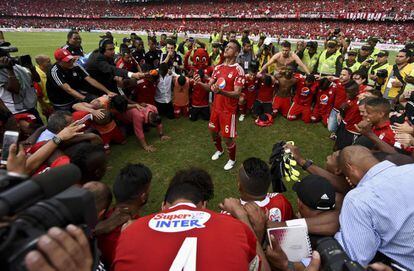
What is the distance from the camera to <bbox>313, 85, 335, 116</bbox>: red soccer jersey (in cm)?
785

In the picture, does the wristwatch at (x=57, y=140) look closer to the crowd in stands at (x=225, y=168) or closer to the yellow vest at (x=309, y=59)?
the crowd in stands at (x=225, y=168)

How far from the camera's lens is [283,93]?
8.33 meters

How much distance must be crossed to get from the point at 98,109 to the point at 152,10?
179ft

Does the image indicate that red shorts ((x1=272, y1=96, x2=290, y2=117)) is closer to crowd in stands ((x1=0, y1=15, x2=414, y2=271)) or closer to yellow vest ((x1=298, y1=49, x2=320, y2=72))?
crowd in stands ((x1=0, y1=15, x2=414, y2=271))

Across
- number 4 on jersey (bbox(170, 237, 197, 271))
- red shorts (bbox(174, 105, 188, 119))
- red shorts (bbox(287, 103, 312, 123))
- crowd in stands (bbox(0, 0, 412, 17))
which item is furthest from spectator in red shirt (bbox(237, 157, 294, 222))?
crowd in stands (bbox(0, 0, 412, 17))

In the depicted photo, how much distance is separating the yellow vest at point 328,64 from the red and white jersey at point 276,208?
26.3 feet

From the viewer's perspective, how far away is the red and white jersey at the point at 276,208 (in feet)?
8.88

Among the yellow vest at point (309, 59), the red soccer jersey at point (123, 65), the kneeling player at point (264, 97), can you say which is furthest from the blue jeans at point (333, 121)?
the red soccer jersey at point (123, 65)

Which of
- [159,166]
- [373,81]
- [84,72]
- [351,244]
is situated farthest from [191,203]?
[373,81]

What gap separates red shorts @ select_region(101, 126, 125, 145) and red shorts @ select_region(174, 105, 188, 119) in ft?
6.93

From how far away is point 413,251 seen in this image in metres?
2.05

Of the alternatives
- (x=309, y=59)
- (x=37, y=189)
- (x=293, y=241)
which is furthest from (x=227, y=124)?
(x=309, y=59)

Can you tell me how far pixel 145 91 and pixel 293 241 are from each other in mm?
6443

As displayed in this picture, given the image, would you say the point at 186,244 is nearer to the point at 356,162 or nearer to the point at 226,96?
the point at 356,162
